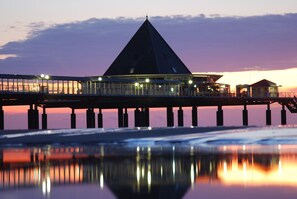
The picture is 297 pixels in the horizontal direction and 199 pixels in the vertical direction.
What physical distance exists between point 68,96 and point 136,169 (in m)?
52.8

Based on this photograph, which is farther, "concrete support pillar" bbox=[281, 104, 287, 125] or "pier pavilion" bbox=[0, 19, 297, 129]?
"concrete support pillar" bbox=[281, 104, 287, 125]

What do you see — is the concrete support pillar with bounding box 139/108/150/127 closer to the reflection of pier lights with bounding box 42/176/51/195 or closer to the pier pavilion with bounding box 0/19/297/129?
the pier pavilion with bounding box 0/19/297/129

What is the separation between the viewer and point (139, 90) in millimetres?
86688

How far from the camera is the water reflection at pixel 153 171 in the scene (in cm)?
1694

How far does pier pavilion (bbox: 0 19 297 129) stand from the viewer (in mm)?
74938

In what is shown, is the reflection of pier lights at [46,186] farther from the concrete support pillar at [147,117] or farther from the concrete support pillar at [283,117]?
the concrete support pillar at [283,117]

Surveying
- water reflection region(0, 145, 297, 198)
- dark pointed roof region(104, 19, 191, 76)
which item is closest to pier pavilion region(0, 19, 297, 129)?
dark pointed roof region(104, 19, 191, 76)

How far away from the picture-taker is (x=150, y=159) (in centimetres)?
2438

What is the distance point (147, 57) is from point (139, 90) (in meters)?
12.8

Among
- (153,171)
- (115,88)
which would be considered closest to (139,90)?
(115,88)

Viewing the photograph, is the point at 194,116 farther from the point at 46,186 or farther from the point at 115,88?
the point at 46,186

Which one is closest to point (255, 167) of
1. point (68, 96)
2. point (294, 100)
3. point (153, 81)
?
point (68, 96)

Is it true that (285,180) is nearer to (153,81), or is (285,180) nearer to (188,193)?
(188,193)

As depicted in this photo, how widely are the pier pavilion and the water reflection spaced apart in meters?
44.3
